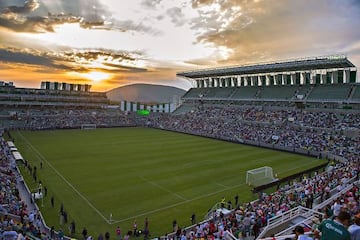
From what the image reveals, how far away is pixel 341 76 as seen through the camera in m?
54.6

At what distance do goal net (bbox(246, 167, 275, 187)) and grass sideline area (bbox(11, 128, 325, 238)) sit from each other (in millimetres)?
840

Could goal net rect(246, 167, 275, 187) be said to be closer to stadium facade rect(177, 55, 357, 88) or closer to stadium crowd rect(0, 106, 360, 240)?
stadium crowd rect(0, 106, 360, 240)

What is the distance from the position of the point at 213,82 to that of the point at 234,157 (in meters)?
51.4

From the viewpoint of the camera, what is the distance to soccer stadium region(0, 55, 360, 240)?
15407 mm

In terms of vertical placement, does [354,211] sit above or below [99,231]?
above

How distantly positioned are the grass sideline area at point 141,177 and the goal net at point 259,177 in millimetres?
840

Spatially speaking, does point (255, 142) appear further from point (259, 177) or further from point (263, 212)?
point (263, 212)

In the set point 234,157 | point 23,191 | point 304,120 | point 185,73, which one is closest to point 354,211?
point 23,191

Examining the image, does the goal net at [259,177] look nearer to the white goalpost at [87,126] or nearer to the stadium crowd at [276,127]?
the stadium crowd at [276,127]

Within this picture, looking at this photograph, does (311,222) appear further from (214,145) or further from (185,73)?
(185,73)

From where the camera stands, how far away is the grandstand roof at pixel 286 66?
51.3 m

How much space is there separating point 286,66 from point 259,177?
4196 centimetres

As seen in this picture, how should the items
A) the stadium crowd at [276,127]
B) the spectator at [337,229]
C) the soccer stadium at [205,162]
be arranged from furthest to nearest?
1. the stadium crowd at [276,127]
2. the soccer stadium at [205,162]
3. the spectator at [337,229]

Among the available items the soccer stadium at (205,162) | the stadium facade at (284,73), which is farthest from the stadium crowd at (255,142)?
the stadium facade at (284,73)
